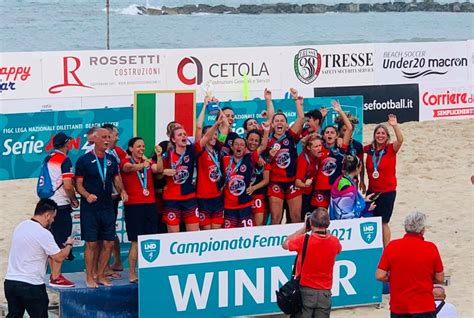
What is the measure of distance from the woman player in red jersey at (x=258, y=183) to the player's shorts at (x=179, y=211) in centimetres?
59

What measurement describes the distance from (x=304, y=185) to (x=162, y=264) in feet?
6.03

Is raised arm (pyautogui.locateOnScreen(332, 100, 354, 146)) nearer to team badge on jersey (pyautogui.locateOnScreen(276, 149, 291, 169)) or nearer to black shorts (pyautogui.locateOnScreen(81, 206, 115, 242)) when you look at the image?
team badge on jersey (pyautogui.locateOnScreen(276, 149, 291, 169))

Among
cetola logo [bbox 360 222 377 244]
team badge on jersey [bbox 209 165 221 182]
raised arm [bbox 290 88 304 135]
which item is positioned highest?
raised arm [bbox 290 88 304 135]

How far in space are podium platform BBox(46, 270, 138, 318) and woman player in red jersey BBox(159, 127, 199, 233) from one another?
711 millimetres

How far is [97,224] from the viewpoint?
937cm

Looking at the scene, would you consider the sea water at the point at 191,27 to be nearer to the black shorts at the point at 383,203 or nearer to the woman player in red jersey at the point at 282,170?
the woman player in red jersey at the point at 282,170

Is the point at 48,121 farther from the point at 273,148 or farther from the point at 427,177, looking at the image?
the point at 427,177

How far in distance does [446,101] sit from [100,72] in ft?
22.6

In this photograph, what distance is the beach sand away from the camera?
11.1 m

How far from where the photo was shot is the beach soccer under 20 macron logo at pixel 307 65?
770 inches

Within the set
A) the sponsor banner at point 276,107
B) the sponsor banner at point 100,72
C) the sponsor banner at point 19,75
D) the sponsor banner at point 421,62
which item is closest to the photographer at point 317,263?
the sponsor banner at point 276,107

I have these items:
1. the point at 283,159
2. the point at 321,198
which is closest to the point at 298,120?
the point at 283,159

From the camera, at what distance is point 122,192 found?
948cm

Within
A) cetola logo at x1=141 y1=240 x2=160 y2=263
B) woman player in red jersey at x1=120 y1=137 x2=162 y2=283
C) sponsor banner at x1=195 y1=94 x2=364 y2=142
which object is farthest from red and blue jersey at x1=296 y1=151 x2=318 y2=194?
cetola logo at x1=141 y1=240 x2=160 y2=263
